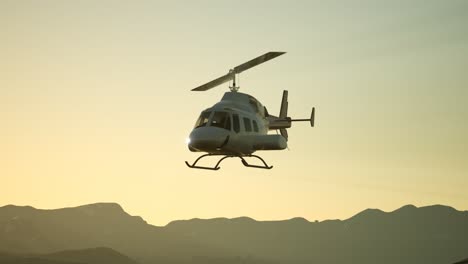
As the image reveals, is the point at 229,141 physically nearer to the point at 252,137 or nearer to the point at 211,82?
the point at 252,137

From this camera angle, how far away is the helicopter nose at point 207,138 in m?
33.1

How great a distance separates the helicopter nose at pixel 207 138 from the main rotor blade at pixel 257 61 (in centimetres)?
573

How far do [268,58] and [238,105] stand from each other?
3.18 meters

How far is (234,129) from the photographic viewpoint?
3441cm

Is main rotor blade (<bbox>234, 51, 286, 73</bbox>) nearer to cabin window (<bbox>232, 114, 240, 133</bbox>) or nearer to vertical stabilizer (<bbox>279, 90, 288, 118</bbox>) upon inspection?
cabin window (<bbox>232, 114, 240, 133</bbox>)

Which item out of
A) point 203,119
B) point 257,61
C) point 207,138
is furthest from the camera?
point 257,61

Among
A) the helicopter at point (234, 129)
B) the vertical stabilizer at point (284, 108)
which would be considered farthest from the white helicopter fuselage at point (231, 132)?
the vertical stabilizer at point (284, 108)

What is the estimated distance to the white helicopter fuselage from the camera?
33.4 meters

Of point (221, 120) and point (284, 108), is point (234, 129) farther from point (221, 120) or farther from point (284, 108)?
point (284, 108)

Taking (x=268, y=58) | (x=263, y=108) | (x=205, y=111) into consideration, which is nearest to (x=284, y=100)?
(x=263, y=108)

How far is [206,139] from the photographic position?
3309 cm

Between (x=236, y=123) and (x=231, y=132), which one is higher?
(x=236, y=123)

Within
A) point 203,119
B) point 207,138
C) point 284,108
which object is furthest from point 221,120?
point 284,108

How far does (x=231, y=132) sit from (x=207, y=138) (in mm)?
1586
